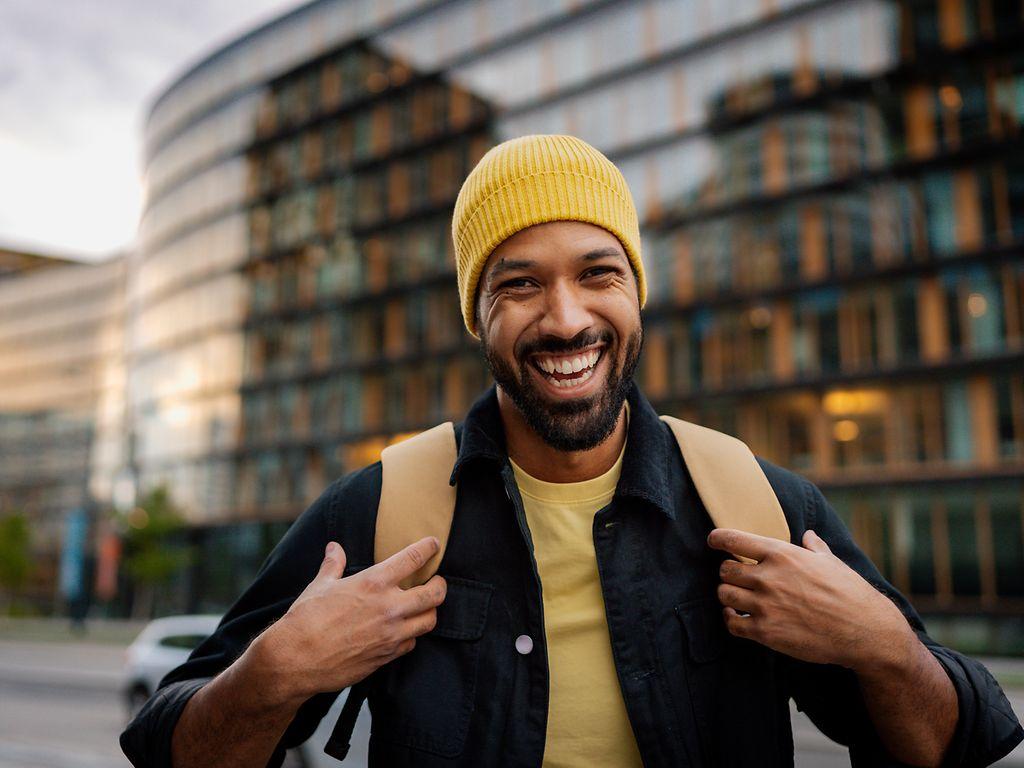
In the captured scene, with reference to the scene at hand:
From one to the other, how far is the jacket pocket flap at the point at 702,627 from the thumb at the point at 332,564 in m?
0.67

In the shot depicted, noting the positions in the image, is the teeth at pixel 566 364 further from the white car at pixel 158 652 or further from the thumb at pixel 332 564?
the white car at pixel 158 652

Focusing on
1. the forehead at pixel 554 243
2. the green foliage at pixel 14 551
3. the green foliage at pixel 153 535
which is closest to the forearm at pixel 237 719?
the forehead at pixel 554 243

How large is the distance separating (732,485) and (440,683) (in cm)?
71

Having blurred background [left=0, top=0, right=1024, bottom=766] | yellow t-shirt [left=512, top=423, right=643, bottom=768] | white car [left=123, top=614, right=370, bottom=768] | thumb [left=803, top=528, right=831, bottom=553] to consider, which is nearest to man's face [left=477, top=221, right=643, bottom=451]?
yellow t-shirt [left=512, top=423, right=643, bottom=768]

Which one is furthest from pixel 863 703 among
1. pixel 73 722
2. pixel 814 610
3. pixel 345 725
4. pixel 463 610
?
pixel 73 722

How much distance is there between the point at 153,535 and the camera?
37.1 m

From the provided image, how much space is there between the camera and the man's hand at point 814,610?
158 centimetres

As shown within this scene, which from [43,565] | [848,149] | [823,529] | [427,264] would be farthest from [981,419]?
[43,565]

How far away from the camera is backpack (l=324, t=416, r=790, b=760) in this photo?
1.81 meters

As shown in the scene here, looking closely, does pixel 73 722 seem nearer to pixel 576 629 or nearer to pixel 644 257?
pixel 576 629

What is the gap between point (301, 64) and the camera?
41.2 meters

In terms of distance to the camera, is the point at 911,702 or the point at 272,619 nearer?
the point at 911,702

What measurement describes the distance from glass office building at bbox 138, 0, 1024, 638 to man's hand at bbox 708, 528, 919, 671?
79.4 feet

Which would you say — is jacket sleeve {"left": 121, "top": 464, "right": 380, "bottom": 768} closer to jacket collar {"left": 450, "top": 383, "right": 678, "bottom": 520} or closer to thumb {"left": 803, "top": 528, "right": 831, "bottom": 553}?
jacket collar {"left": 450, "top": 383, "right": 678, "bottom": 520}
